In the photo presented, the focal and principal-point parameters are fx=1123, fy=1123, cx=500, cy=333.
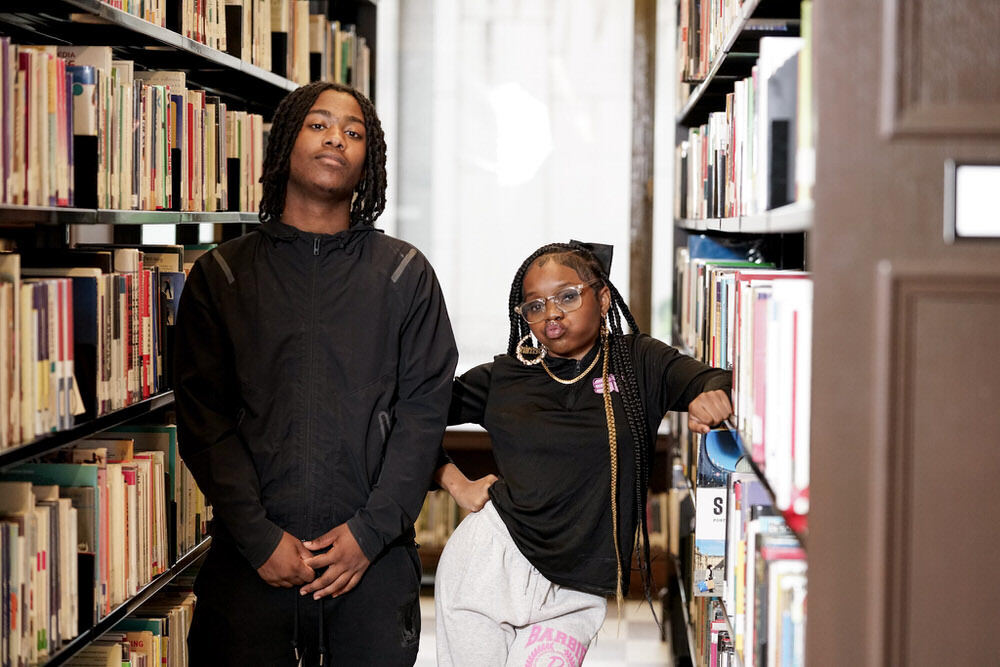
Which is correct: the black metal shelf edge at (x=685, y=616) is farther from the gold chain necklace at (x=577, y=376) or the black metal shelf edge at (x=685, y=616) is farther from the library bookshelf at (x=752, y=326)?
the gold chain necklace at (x=577, y=376)

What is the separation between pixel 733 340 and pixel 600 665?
6.62ft

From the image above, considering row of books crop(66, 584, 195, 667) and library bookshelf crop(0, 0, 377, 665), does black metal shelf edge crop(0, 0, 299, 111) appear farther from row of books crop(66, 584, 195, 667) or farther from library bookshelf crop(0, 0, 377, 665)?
row of books crop(66, 584, 195, 667)

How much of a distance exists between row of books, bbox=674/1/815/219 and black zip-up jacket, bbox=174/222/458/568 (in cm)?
68

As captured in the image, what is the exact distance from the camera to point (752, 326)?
70.1 inches

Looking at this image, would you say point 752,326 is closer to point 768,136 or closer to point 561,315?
point 768,136

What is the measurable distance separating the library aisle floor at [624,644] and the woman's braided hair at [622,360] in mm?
1526

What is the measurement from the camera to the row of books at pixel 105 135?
1.82 meters

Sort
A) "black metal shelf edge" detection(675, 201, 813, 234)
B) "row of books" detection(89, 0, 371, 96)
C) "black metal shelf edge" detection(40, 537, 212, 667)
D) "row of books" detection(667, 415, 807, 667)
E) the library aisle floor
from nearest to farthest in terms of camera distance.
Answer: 1. "black metal shelf edge" detection(675, 201, 813, 234)
2. "row of books" detection(667, 415, 807, 667)
3. "black metal shelf edge" detection(40, 537, 212, 667)
4. "row of books" detection(89, 0, 371, 96)
5. the library aisle floor

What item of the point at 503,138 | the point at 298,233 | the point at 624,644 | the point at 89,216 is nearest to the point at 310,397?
the point at 298,233

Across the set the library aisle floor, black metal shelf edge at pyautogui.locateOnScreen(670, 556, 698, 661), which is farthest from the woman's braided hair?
the library aisle floor

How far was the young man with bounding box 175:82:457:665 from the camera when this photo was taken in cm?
211

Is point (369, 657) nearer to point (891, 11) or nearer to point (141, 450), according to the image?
point (141, 450)

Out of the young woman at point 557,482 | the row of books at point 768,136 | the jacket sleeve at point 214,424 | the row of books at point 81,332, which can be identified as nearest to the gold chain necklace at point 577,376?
the young woman at point 557,482

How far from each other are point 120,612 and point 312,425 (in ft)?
1.86
